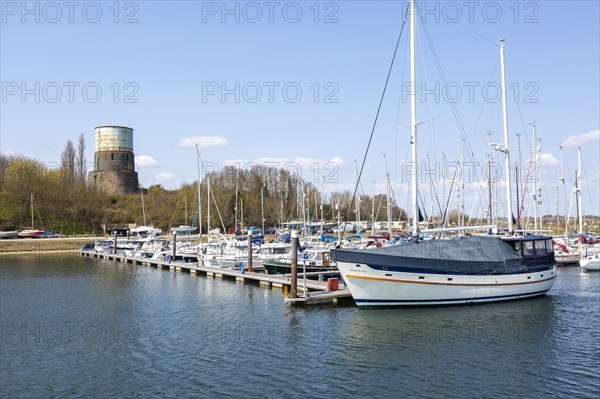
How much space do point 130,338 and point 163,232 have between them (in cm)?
8238

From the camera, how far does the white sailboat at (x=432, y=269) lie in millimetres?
27250

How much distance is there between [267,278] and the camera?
38.3m

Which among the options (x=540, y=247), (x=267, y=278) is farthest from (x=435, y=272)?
(x=267, y=278)

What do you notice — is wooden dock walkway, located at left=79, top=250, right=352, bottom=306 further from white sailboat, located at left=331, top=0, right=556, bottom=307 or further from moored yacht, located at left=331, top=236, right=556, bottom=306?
white sailboat, located at left=331, top=0, right=556, bottom=307

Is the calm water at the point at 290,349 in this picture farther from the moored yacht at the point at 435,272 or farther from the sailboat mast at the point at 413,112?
the sailboat mast at the point at 413,112

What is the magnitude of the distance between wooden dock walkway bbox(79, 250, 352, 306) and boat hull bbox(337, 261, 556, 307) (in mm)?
2525

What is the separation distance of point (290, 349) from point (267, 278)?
16994 mm

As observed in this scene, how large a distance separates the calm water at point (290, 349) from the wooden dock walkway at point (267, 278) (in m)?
0.97

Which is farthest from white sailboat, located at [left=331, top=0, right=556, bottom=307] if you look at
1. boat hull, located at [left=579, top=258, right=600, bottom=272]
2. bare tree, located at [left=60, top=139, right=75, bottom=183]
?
bare tree, located at [left=60, top=139, right=75, bottom=183]

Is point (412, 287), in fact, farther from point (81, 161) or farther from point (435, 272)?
point (81, 161)

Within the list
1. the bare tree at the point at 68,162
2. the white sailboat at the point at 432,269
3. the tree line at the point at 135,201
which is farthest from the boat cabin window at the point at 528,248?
the bare tree at the point at 68,162

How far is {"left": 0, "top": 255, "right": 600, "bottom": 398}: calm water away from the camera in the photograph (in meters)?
17.1

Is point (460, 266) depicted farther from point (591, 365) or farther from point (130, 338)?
point (130, 338)

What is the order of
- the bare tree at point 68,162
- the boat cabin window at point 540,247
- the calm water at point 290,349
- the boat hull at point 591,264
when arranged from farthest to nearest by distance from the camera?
1. the bare tree at point 68,162
2. the boat hull at point 591,264
3. the boat cabin window at point 540,247
4. the calm water at point 290,349
